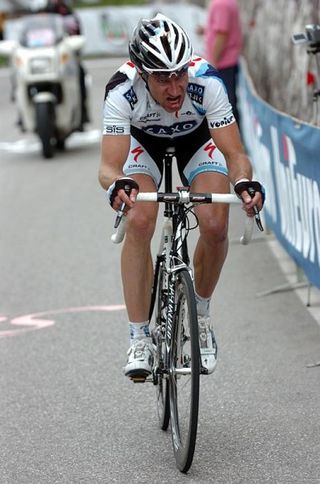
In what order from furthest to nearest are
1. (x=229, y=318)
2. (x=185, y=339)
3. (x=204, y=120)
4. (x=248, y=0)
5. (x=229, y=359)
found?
1. (x=248, y=0)
2. (x=229, y=318)
3. (x=229, y=359)
4. (x=204, y=120)
5. (x=185, y=339)

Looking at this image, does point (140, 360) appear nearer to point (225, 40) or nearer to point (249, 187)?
point (249, 187)

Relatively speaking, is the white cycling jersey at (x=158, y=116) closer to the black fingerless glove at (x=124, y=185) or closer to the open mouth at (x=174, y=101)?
the open mouth at (x=174, y=101)

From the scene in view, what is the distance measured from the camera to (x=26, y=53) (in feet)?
56.5

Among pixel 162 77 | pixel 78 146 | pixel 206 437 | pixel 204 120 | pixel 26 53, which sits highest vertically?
pixel 162 77

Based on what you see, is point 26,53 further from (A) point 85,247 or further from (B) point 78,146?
(A) point 85,247

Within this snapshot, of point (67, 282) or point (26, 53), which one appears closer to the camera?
point (67, 282)

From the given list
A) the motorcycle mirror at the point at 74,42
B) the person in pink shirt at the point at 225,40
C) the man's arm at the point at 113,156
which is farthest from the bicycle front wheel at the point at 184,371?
the motorcycle mirror at the point at 74,42

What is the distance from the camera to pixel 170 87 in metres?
5.78

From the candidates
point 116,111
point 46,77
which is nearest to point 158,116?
point 116,111

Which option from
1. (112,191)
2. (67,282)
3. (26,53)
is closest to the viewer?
(112,191)

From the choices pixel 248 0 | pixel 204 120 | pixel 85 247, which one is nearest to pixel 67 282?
pixel 85 247

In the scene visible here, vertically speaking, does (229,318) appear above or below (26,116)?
above

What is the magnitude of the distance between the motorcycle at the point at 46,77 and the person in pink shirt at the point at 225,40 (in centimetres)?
259

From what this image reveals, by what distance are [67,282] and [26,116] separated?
7361 millimetres
